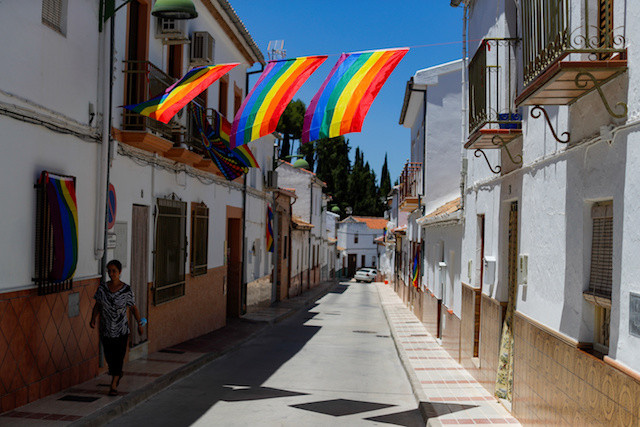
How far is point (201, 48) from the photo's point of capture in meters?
13.5

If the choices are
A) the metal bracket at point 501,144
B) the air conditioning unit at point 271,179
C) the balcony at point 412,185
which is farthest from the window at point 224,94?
the metal bracket at point 501,144

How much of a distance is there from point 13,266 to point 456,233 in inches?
354

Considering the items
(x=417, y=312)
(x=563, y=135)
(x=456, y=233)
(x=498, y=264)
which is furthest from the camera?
(x=417, y=312)

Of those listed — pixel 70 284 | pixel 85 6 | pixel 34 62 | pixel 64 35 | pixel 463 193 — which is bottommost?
pixel 70 284

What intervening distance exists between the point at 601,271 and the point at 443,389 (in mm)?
5091

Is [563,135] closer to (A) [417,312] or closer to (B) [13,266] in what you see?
(B) [13,266]

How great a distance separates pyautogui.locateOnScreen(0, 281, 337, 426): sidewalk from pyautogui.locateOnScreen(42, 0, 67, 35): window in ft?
14.7

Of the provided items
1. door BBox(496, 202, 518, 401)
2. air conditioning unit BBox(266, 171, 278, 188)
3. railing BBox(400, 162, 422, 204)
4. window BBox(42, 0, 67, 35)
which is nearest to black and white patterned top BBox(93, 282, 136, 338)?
window BBox(42, 0, 67, 35)

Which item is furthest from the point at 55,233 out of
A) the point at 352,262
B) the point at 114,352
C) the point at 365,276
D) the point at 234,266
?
the point at 352,262

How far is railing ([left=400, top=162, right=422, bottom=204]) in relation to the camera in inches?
851

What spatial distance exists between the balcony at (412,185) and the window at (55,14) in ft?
46.4

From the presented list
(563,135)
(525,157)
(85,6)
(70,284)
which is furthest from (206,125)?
(563,135)

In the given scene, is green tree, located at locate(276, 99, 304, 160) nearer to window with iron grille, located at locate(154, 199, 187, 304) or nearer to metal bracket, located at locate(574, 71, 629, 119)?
window with iron grille, located at locate(154, 199, 187, 304)

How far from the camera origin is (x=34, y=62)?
24.6 feet
